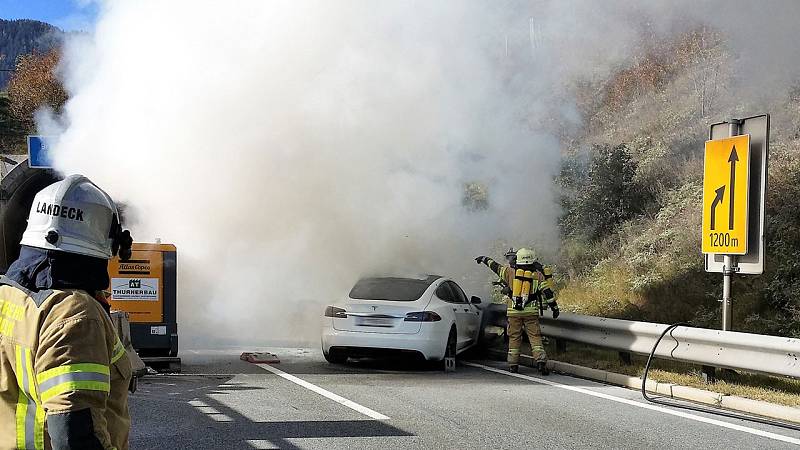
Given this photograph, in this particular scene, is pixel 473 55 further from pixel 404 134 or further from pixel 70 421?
pixel 70 421

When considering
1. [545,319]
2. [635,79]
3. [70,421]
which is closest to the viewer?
[70,421]

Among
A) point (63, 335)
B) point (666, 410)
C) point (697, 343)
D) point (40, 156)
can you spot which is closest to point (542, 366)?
point (697, 343)

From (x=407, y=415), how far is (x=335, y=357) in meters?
3.94

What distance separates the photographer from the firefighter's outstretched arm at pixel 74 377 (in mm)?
2248

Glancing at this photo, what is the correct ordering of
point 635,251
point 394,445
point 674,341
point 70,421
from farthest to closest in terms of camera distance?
point 635,251
point 674,341
point 394,445
point 70,421

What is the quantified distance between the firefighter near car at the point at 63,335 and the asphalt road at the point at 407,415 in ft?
13.6

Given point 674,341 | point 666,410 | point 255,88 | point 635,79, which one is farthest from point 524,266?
point 635,79

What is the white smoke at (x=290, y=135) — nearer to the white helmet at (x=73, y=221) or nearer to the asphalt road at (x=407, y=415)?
the asphalt road at (x=407, y=415)

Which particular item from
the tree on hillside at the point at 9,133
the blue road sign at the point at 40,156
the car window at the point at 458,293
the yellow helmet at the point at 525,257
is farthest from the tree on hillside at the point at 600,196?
the tree on hillside at the point at 9,133

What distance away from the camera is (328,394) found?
903 cm

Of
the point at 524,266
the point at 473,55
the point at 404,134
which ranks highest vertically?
the point at 473,55

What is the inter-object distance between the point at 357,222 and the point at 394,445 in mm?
8103

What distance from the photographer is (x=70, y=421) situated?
7.36 feet

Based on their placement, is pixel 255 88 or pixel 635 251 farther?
pixel 635 251
